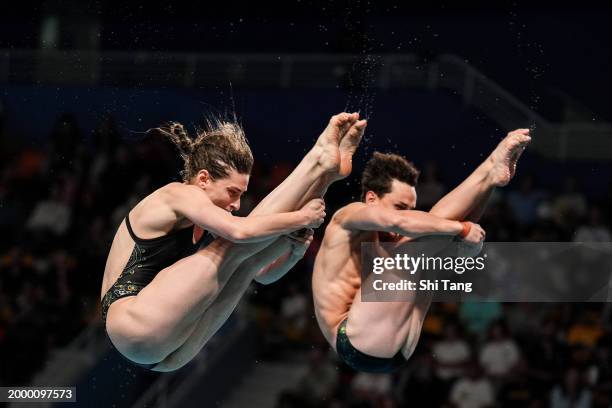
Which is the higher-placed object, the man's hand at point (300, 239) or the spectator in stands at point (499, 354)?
the man's hand at point (300, 239)

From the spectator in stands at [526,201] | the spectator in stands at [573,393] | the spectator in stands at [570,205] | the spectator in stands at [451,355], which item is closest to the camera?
the spectator in stands at [573,393]

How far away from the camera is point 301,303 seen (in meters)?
10.0

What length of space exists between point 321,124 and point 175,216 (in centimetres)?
379

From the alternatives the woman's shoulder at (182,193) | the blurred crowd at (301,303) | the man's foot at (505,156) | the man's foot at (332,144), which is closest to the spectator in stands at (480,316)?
the blurred crowd at (301,303)

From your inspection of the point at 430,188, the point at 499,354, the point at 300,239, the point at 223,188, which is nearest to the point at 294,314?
the point at 430,188

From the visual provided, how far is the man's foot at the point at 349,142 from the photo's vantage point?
5.46 metres

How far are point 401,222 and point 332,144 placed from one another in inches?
20.9

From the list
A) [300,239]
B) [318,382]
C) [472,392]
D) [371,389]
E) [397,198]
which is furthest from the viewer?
[318,382]

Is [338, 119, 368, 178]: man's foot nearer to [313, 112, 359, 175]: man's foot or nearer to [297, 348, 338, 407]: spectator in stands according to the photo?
[313, 112, 359, 175]: man's foot

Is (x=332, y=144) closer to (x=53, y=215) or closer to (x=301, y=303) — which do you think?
(x=301, y=303)

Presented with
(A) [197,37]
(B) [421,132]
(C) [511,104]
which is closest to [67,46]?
(A) [197,37]

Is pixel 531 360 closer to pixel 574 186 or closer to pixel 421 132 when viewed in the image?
pixel 574 186

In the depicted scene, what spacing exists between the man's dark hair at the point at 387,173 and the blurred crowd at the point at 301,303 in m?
2.54

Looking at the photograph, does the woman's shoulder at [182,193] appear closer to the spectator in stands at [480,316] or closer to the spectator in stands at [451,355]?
the spectator in stands at [451,355]
